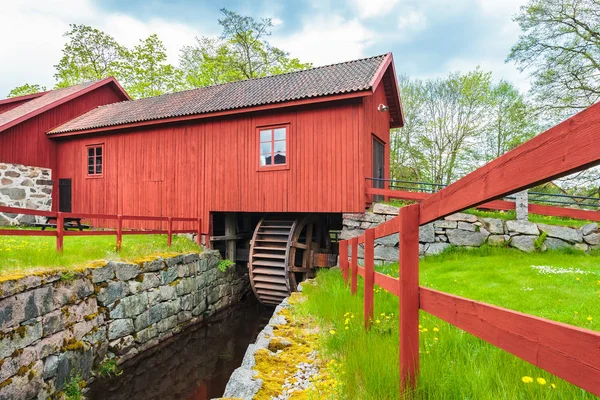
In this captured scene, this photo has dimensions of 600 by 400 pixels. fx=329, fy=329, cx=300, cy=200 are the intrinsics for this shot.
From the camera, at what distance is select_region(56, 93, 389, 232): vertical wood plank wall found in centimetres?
802

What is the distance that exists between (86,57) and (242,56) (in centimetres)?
1083

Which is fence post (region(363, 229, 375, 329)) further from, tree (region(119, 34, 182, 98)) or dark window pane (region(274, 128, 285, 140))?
tree (region(119, 34, 182, 98))

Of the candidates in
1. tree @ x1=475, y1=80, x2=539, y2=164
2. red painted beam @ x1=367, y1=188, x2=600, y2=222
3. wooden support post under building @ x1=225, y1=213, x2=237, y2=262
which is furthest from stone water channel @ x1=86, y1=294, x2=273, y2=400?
tree @ x1=475, y1=80, x2=539, y2=164

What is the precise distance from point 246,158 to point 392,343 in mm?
7191

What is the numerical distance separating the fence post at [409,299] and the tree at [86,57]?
25.7 metres

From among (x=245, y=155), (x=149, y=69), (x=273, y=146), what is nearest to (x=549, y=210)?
(x=273, y=146)

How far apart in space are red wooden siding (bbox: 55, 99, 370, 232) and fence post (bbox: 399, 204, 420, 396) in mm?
6176

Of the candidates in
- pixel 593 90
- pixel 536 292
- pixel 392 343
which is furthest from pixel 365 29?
pixel 392 343

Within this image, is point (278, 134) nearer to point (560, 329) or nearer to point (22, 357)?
point (22, 357)

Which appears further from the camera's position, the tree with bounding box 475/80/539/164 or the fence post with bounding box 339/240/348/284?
the tree with bounding box 475/80/539/164

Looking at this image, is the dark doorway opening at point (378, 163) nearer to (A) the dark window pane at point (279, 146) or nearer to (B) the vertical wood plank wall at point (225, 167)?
(B) the vertical wood plank wall at point (225, 167)

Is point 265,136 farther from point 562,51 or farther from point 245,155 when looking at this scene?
point 562,51

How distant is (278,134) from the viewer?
28.6 ft

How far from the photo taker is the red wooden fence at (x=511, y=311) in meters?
0.80
